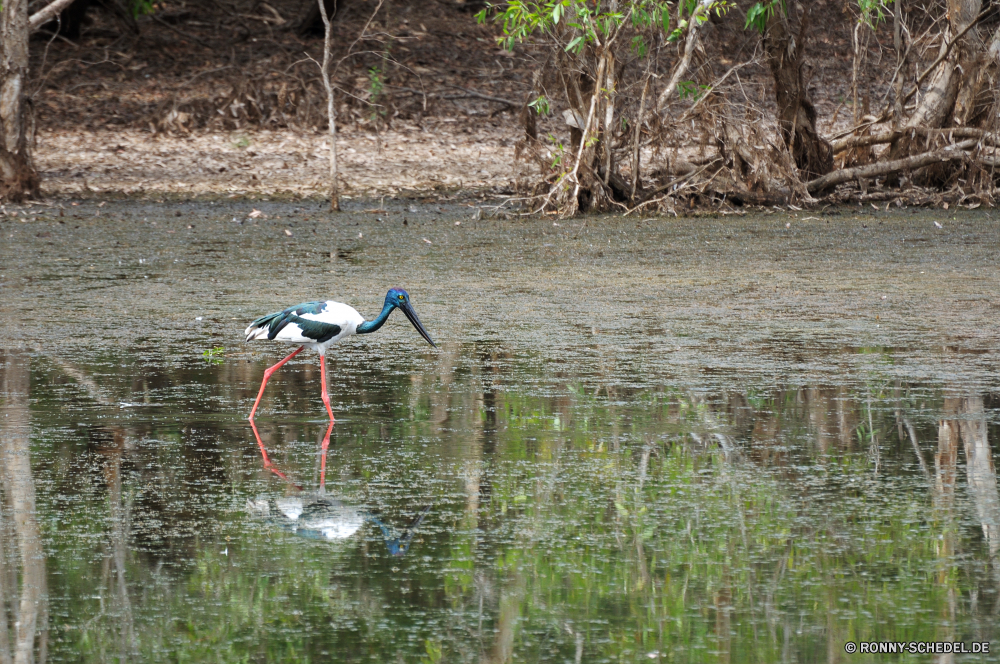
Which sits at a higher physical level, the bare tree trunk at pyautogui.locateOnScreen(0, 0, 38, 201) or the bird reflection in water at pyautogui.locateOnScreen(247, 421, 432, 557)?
the bare tree trunk at pyautogui.locateOnScreen(0, 0, 38, 201)

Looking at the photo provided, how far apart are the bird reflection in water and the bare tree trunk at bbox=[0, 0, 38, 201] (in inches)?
552

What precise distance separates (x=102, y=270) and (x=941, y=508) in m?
9.40

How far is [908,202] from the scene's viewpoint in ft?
60.4

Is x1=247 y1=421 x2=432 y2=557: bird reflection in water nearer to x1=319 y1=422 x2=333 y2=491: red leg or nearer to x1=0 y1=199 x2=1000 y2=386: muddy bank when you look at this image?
x1=319 y1=422 x2=333 y2=491: red leg

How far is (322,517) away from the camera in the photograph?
211 inches

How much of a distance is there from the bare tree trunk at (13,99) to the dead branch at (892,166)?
994 centimetres

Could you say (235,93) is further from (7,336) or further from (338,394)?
(338,394)

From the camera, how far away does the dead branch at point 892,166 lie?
18141 millimetres

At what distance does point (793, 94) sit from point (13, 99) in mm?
9837

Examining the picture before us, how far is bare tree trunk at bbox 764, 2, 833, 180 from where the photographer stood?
18.3m

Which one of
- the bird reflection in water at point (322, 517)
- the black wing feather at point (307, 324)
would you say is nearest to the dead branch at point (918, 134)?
the black wing feather at point (307, 324)

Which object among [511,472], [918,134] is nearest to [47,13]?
[918,134]

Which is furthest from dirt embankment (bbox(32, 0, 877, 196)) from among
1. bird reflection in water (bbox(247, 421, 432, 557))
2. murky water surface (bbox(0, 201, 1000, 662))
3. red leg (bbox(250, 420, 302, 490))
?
bird reflection in water (bbox(247, 421, 432, 557))

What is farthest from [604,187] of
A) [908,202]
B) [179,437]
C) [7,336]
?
[179,437]
